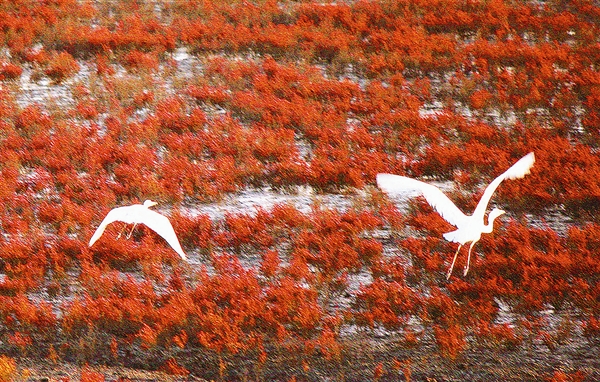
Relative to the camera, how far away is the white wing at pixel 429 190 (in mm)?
7093

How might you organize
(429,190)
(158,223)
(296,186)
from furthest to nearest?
(296,186)
(429,190)
(158,223)

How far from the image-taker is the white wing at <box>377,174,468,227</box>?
709 centimetres

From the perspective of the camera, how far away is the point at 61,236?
837 centimetres

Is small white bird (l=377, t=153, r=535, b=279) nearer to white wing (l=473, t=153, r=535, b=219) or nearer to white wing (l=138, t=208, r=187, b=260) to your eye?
white wing (l=473, t=153, r=535, b=219)

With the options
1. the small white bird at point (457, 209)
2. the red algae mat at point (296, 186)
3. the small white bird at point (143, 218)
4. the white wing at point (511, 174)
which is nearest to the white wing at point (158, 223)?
the small white bird at point (143, 218)

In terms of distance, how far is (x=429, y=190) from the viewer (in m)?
7.24

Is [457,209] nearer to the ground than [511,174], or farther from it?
nearer to the ground

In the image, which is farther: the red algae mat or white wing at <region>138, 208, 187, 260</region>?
white wing at <region>138, 208, 187, 260</region>

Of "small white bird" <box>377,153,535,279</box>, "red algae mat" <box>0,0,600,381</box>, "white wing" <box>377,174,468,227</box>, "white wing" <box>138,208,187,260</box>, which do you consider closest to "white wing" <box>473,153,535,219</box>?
"small white bird" <box>377,153,535,279</box>

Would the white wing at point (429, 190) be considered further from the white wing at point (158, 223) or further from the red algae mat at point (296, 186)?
the white wing at point (158, 223)

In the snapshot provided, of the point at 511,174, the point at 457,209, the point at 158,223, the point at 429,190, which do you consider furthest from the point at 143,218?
the point at 511,174

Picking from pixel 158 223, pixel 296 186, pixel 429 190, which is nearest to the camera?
pixel 158 223

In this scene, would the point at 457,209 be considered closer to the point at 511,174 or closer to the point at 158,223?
the point at 511,174

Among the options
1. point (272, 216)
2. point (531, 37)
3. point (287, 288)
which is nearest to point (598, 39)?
point (531, 37)
